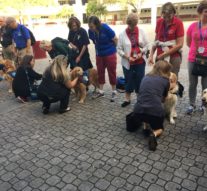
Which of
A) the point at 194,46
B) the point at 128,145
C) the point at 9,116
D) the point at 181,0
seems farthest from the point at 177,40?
the point at 181,0

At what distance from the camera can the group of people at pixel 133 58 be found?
4176 mm

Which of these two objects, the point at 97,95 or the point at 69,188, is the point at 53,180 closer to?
the point at 69,188

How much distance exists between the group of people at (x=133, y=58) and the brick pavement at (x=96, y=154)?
37 centimetres

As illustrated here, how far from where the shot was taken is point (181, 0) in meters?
53.8

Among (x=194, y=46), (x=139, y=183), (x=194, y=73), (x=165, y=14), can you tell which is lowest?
(x=139, y=183)

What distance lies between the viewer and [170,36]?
4.88 meters

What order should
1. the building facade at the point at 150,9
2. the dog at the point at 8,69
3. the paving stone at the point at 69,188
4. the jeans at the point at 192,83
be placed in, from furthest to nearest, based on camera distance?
1. the building facade at the point at 150,9
2. the dog at the point at 8,69
3. the jeans at the point at 192,83
4. the paving stone at the point at 69,188

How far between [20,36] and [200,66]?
516cm

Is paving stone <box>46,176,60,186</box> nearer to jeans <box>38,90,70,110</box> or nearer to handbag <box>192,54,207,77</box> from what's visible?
jeans <box>38,90,70,110</box>

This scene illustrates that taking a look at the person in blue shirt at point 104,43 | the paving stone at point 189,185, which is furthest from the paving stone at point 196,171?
the person in blue shirt at point 104,43

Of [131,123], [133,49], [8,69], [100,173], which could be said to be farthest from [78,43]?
[100,173]

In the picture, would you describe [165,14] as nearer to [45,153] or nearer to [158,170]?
[158,170]

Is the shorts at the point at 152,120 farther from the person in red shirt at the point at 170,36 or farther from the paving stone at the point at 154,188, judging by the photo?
the person in red shirt at the point at 170,36

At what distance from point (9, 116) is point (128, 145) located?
9.83 feet
